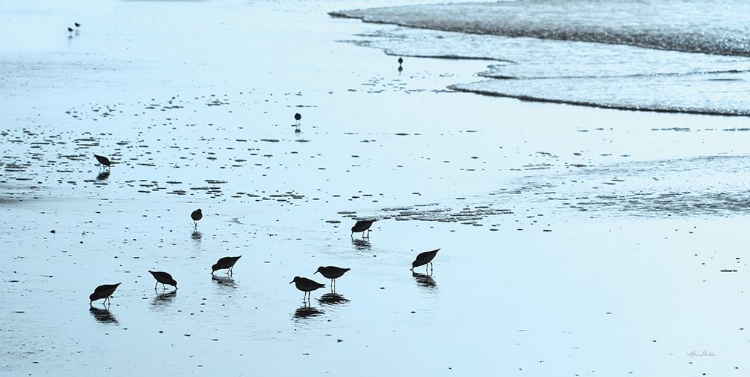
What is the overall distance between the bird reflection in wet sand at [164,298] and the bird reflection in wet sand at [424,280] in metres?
2.69

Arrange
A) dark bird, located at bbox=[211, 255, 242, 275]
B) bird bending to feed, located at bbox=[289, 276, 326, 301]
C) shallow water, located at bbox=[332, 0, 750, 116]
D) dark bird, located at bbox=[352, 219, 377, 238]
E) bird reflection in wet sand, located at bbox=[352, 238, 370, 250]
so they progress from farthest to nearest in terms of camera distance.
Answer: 1. shallow water, located at bbox=[332, 0, 750, 116]
2. dark bird, located at bbox=[352, 219, 377, 238]
3. bird reflection in wet sand, located at bbox=[352, 238, 370, 250]
4. dark bird, located at bbox=[211, 255, 242, 275]
5. bird bending to feed, located at bbox=[289, 276, 326, 301]

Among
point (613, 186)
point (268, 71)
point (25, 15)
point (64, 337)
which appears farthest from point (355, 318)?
point (25, 15)

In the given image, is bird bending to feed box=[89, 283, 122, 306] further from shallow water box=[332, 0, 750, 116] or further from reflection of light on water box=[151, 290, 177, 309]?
shallow water box=[332, 0, 750, 116]

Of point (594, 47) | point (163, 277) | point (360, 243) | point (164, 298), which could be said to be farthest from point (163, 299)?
point (594, 47)

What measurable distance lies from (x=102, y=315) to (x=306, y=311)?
2047 millimetres

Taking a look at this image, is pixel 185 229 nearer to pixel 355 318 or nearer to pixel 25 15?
pixel 355 318

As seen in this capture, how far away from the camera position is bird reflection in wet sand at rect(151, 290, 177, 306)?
1255 cm

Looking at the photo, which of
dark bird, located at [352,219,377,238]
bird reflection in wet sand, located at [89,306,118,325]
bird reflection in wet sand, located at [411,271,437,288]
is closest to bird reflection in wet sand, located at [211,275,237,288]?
bird reflection in wet sand, located at [89,306,118,325]

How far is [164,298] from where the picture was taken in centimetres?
1272

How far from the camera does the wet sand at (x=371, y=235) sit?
11.2 metres

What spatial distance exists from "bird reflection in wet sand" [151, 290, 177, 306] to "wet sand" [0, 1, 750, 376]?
0.04 m

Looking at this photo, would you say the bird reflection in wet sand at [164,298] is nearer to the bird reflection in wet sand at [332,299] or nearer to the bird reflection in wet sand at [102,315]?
the bird reflection in wet sand at [102,315]

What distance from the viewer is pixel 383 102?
30.0 m

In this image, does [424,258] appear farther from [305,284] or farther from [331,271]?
[305,284]
